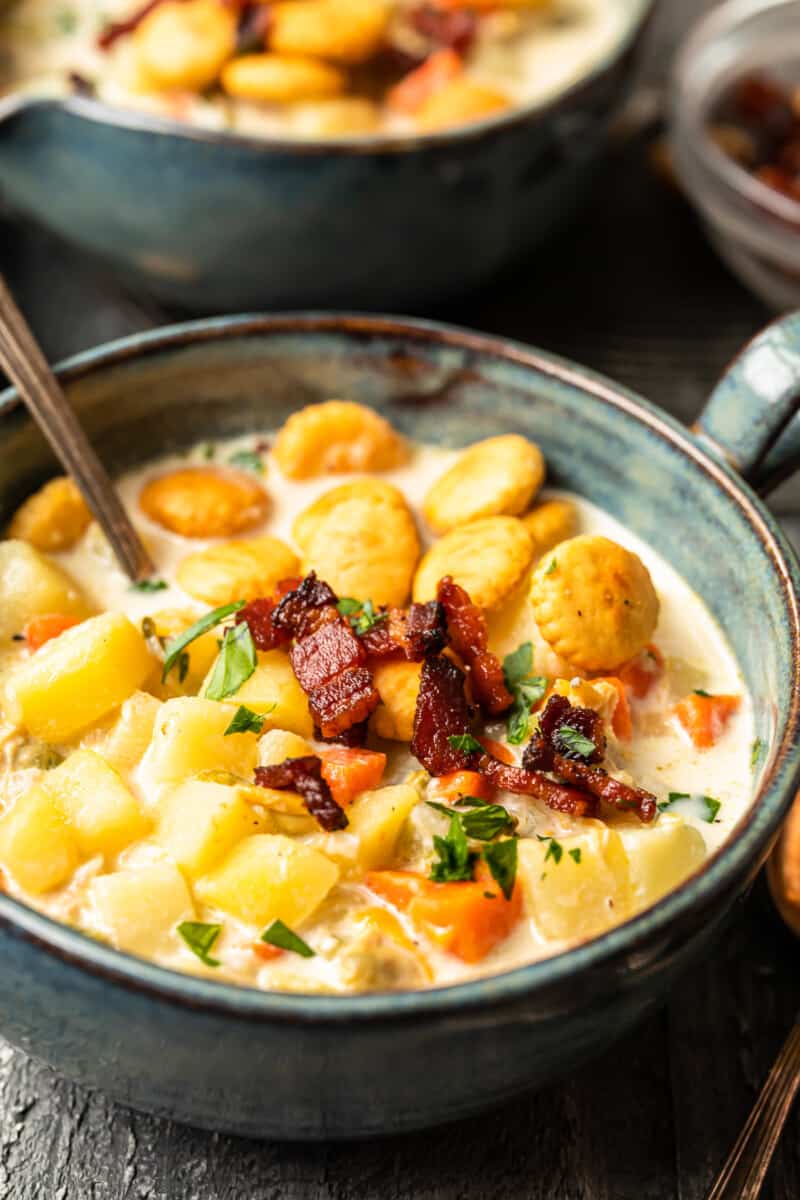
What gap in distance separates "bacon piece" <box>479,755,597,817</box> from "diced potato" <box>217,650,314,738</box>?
0.29 meters

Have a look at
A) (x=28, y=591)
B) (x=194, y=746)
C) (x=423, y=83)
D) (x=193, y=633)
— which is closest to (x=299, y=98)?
(x=423, y=83)

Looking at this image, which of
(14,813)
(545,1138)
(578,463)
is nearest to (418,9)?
(578,463)

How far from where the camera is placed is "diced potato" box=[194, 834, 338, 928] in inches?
77.1

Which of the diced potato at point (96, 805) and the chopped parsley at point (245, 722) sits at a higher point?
the chopped parsley at point (245, 722)

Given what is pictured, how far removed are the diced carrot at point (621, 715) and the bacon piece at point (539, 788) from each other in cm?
21

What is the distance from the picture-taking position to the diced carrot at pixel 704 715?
235cm

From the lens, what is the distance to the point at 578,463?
2.77m

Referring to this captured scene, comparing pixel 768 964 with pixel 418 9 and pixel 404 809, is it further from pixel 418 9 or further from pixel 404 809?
pixel 418 9

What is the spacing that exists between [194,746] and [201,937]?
318 mm

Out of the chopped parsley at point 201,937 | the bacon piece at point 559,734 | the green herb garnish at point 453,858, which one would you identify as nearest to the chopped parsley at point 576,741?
the bacon piece at point 559,734

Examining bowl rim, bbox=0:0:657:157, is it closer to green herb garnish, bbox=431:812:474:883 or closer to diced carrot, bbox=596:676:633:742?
diced carrot, bbox=596:676:633:742

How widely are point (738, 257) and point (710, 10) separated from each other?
5.81 ft

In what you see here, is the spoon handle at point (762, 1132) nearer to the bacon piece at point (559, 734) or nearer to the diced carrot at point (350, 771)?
the bacon piece at point (559, 734)

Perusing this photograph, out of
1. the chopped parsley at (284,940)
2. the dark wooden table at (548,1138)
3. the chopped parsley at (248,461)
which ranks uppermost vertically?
the chopped parsley at (284,940)
